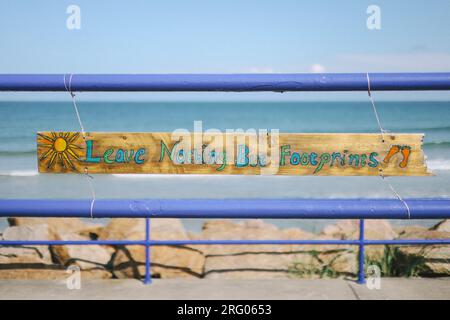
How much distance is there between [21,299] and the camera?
3.02 metres

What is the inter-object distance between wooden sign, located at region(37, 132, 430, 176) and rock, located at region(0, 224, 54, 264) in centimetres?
281

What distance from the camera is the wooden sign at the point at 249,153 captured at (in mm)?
2156

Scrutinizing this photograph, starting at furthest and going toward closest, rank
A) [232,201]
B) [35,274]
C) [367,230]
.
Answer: [367,230] → [35,274] → [232,201]

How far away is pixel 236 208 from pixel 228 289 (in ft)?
4.78

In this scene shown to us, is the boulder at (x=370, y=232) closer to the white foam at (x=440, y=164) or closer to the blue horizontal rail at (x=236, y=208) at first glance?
the blue horizontal rail at (x=236, y=208)

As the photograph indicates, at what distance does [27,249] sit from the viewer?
4.84 meters

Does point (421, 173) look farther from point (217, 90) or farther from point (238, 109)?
point (238, 109)

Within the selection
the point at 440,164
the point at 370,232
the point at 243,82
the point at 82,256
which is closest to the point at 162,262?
the point at 82,256

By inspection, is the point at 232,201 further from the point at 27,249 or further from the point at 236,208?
the point at 27,249

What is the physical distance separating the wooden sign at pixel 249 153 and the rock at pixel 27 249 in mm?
2815

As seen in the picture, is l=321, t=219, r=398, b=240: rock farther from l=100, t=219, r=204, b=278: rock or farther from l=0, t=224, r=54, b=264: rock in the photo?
l=0, t=224, r=54, b=264: rock

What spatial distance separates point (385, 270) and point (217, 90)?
3185 mm

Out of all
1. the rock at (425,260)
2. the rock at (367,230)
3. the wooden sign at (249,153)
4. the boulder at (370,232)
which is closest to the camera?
the wooden sign at (249,153)

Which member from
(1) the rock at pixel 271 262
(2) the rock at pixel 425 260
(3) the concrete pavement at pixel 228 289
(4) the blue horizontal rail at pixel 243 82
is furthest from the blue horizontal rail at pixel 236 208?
(1) the rock at pixel 271 262
